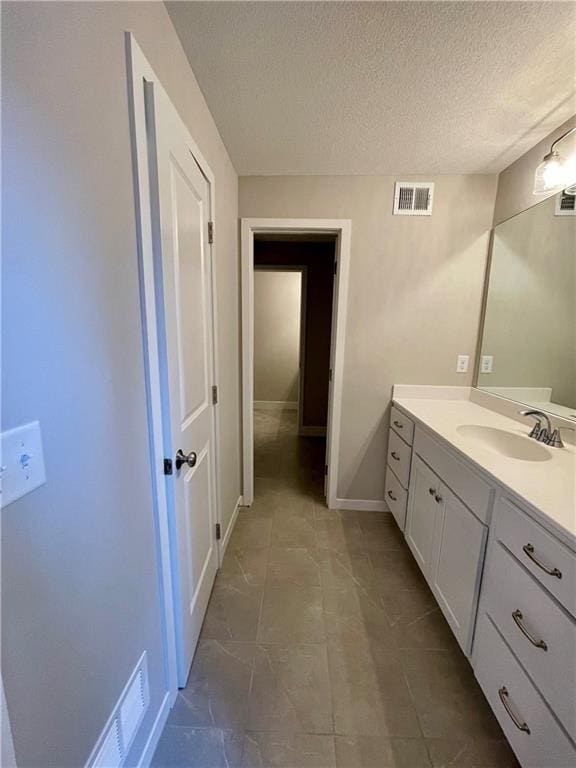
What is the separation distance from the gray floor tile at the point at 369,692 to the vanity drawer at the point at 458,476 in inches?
30.3

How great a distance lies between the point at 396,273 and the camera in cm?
205

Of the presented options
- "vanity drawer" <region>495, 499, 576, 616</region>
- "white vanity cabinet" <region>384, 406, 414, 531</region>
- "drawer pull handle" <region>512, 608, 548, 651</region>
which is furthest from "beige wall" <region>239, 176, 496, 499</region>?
"drawer pull handle" <region>512, 608, 548, 651</region>

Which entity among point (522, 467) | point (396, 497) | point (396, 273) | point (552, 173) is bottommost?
point (396, 497)

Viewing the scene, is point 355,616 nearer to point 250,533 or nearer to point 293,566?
point 293,566

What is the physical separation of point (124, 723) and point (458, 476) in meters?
1.37

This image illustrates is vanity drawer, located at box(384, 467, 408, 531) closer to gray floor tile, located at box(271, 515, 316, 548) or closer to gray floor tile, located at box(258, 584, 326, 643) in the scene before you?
gray floor tile, located at box(271, 515, 316, 548)

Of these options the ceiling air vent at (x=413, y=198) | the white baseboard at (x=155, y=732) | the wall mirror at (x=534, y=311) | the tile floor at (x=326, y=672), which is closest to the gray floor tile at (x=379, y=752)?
the tile floor at (x=326, y=672)

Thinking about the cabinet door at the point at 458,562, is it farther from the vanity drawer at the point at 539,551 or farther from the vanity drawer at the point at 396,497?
the vanity drawer at the point at 396,497

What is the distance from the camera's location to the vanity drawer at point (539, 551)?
764mm

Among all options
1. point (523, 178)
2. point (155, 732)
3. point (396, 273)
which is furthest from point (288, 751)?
point (523, 178)

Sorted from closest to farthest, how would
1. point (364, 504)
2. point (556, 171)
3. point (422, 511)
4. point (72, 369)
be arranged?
1. point (72, 369)
2. point (556, 171)
3. point (422, 511)
4. point (364, 504)

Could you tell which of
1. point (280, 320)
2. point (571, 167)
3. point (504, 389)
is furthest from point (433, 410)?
point (280, 320)

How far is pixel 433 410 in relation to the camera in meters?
1.88

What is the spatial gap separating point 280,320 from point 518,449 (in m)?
4.00
